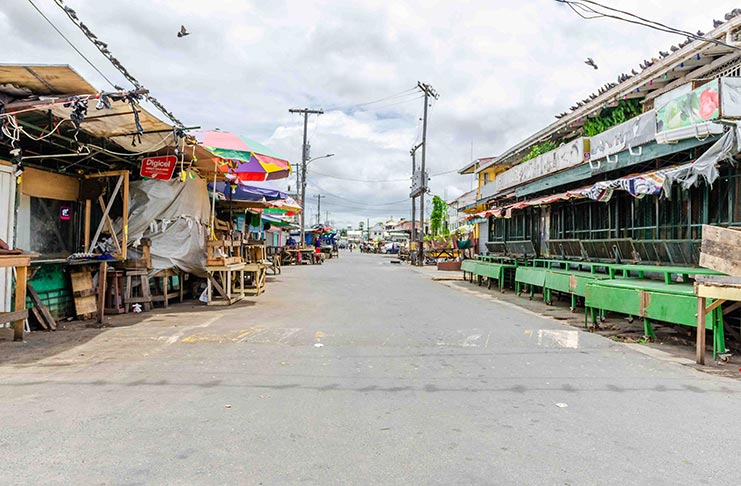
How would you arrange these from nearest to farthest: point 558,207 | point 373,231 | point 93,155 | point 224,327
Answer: point 224,327 → point 93,155 → point 558,207 → point 373,231

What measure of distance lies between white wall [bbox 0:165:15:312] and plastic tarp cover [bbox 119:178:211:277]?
2911 mm

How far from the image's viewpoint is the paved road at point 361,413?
3281 millimetres

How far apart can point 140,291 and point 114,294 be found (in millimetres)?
878

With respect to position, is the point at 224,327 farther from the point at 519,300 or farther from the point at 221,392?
the point at 519,300

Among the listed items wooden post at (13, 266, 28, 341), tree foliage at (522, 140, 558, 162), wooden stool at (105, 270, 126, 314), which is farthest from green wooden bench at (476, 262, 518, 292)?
wooden post at (13, 266, 28, 341)

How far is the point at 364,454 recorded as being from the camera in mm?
3518

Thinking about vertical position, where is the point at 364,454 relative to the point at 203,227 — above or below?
below

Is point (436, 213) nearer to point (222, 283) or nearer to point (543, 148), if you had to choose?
point (543, 148)

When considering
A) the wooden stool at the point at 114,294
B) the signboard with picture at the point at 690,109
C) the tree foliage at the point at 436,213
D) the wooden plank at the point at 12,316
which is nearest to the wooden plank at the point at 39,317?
the wooden plank at the point at 12,316

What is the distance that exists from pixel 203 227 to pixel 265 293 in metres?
3.36

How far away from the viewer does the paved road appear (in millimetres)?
3281

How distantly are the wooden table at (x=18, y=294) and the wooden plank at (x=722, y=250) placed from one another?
10.1 m

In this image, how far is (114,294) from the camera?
10.1 m

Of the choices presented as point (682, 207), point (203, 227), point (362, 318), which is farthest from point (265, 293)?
point (682, 207)
